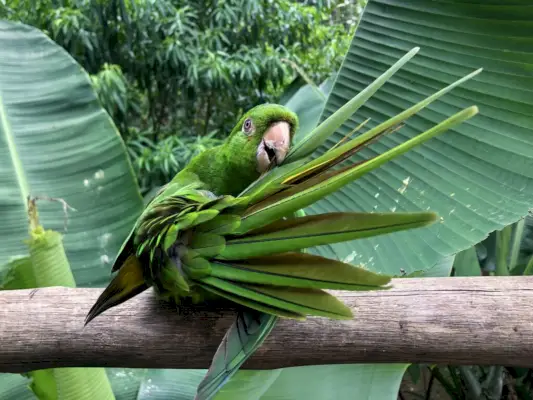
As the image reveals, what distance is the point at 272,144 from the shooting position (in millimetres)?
698

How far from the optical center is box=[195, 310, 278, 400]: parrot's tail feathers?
43 cm

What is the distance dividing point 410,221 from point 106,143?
0.86 m

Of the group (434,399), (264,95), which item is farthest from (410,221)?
(434,399)

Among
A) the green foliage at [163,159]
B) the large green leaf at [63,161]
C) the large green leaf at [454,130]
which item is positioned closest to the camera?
the large green leaf at [454,130]

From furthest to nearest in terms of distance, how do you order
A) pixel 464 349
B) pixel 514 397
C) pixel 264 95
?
pixel 264 95
pixel 514 397
pixel 464 349

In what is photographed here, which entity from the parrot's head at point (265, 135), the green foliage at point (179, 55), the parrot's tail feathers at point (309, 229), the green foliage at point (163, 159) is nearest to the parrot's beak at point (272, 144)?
the parrot's head at point (265, 135)

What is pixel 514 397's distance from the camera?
158 centimetres

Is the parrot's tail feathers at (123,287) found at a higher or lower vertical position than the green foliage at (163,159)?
higher

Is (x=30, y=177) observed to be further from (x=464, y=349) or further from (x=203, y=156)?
(x=464, y=349)

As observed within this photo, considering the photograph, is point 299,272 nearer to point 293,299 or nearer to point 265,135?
point 293,299

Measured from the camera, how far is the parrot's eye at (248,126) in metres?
0.74

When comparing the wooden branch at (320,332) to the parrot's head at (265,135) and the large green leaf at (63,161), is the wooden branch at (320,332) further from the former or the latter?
the large green leaf at (63,161)

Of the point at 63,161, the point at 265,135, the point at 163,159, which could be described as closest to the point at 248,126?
the point at 265,135

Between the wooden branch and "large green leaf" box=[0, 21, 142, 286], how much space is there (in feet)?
1.52
